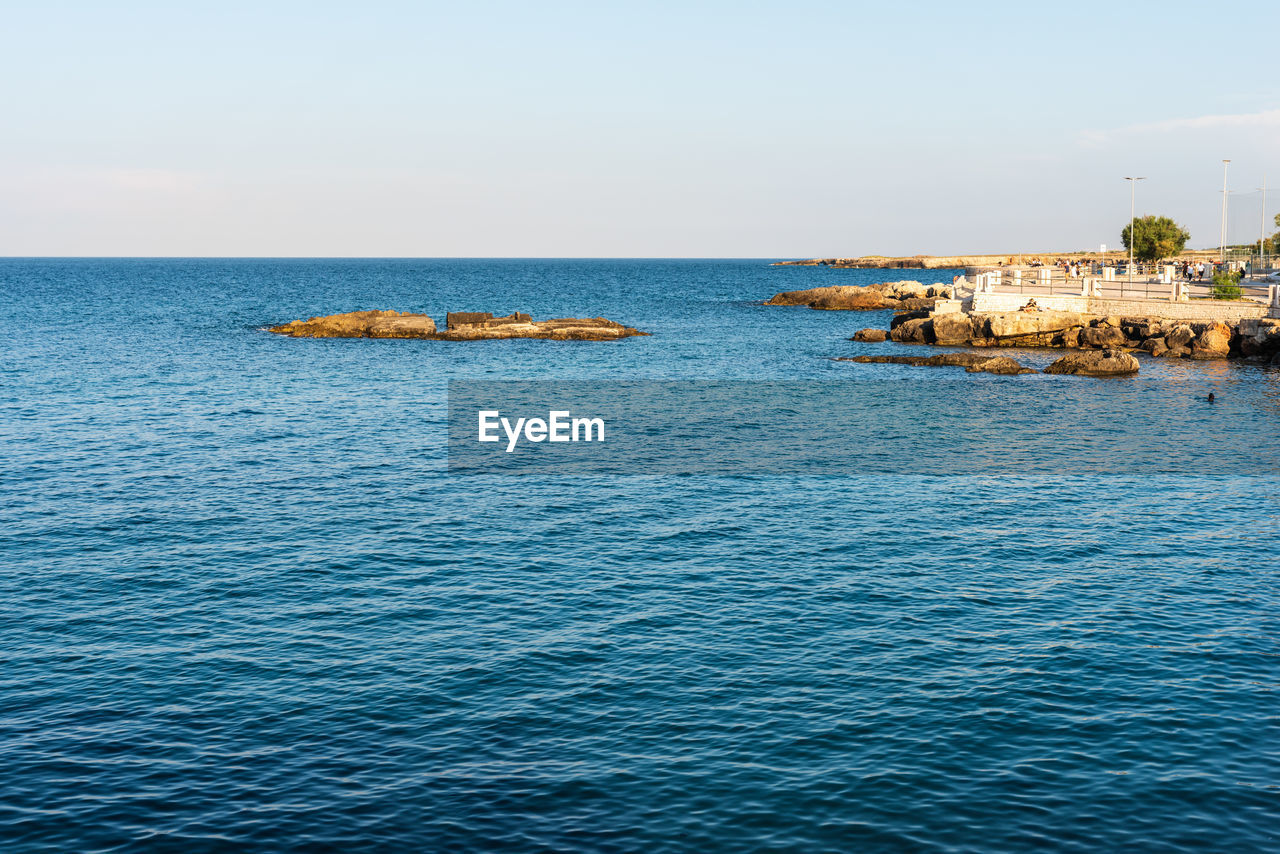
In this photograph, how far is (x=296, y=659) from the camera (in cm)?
2205

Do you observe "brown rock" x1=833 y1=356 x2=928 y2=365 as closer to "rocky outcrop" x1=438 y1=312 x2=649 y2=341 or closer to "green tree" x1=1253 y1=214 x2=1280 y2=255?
"rocky outcrop" x1=438 y1=312 x2=649 y2=341

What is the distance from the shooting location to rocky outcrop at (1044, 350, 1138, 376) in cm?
6262

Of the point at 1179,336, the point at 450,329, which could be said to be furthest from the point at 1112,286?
the point at 450,329

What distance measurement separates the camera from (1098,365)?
207 ft

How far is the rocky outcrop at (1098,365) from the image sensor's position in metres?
62.6

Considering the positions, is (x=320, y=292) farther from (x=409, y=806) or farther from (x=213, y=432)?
(x=409, y=806)

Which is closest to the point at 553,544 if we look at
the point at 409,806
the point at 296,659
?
the point at 296,659

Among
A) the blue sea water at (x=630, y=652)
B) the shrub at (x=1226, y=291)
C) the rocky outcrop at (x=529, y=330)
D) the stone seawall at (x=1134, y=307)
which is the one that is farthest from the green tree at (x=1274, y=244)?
the blue sea water at (x=630, y=652)

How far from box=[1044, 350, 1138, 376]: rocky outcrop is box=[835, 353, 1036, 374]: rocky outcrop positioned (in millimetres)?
1755

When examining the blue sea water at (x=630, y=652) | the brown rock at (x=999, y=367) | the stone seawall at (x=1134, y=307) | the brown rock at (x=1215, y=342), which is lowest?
the blue sea water at (x=630, y=652)

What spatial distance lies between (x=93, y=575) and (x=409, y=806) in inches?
605

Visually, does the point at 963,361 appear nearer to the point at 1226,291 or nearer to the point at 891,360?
the point at 891,360

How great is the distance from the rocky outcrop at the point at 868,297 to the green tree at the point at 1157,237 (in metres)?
29.3

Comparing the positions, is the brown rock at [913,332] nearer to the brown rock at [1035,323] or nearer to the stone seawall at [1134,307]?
the stone seawall at [1134,307]
